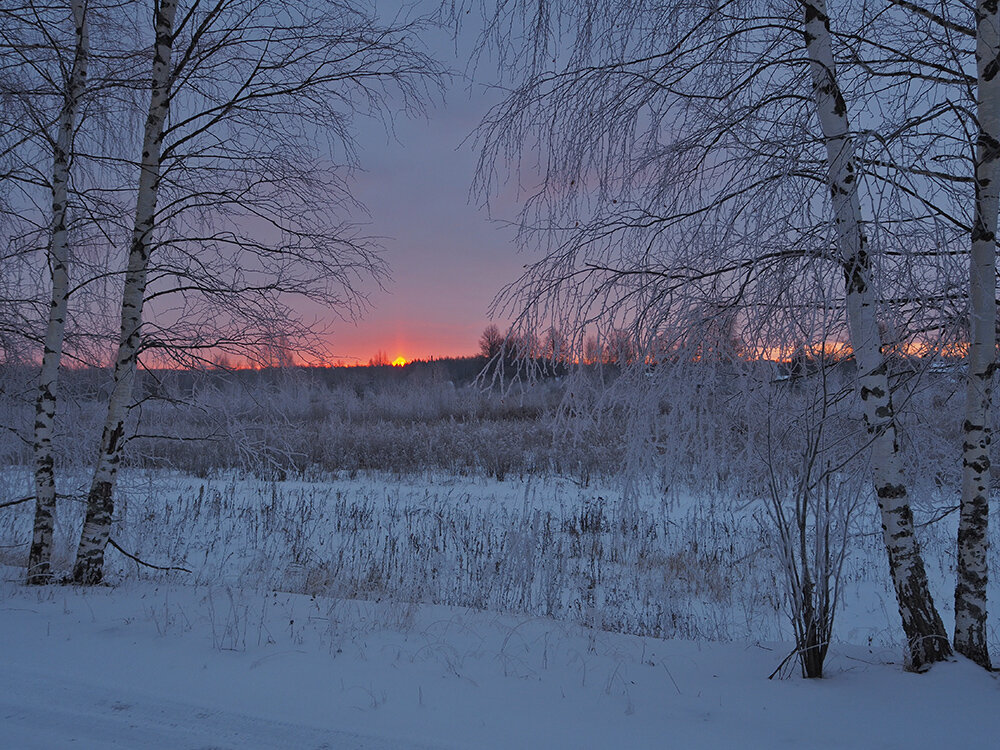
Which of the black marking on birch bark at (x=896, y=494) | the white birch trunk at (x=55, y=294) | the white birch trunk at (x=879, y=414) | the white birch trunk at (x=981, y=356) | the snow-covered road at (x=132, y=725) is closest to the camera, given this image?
the snow-covered road at (x=132, y=725)

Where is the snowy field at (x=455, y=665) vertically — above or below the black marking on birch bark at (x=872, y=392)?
below

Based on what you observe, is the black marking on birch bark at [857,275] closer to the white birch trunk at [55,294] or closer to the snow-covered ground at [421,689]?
the snow-covered ground at [421,689]

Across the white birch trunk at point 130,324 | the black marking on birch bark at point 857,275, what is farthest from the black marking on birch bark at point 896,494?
the white birch trunk at point 130,324

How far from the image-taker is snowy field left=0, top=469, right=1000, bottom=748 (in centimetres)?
307

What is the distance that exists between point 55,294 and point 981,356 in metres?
7.75

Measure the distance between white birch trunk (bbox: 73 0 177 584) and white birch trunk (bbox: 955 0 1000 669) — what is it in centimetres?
647

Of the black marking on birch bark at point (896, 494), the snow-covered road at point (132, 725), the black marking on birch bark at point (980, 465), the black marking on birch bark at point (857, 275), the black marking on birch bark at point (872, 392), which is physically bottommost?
the snow-covered road at point (132, 725)

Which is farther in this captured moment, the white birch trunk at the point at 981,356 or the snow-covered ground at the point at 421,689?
the white birch trunk at the point at 981,356

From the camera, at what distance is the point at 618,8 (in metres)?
3.89

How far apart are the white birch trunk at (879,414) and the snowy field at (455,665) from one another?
234 mm

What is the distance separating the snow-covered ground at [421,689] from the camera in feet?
9.90

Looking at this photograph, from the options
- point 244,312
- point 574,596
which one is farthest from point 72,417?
point 574,596

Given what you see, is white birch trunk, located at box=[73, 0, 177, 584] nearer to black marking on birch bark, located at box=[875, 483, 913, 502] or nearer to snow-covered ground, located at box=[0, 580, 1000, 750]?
snow-covered ground, located at box=[0, 580, 1000, 750]

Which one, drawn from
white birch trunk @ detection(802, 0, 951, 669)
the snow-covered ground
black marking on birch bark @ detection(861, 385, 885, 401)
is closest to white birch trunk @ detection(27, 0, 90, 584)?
the snow-covered ground
